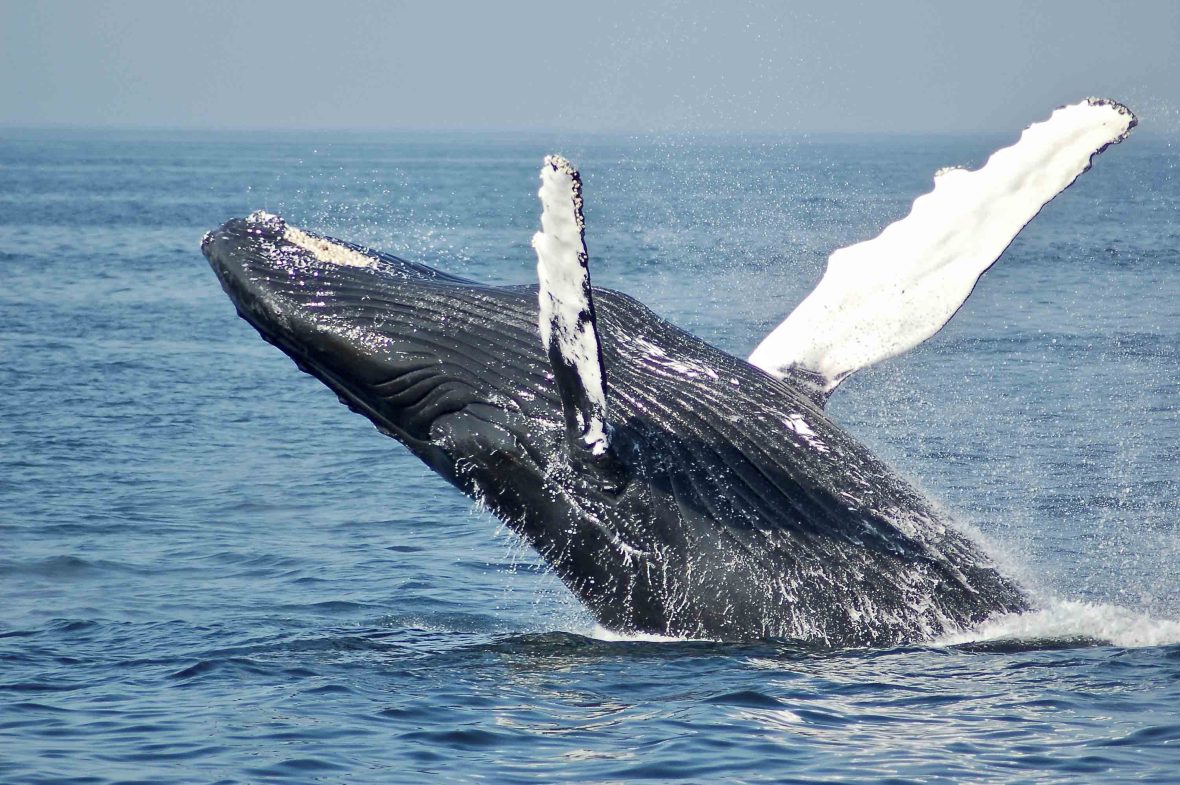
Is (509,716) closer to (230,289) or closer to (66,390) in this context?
(230,289)

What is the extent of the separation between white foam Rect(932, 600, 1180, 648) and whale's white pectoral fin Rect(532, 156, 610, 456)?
2.39 meters

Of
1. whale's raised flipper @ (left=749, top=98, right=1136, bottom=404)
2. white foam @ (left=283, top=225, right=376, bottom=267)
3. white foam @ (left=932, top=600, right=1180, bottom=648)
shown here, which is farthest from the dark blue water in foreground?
white foam @ (left=283, top=225, right=376, bottom=267)

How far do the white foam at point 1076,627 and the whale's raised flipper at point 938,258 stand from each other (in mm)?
1370

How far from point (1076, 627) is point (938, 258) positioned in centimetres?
201

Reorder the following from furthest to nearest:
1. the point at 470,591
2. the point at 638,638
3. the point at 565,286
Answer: the point at 470,591 < the point at 638,638 < the point at 565,286

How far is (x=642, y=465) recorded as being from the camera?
288 inches

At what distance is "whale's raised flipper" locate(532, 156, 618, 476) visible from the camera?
21.4ft

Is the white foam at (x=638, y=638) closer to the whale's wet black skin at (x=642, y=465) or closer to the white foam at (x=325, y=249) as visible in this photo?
the whale's wet black skin at (x=642, y=465)

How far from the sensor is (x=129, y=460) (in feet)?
52.9

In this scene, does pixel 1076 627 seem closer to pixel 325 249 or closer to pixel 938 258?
pixel 938 258

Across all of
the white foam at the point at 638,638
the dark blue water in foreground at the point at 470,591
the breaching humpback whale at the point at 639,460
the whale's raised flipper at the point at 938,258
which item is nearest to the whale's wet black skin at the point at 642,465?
the breaching humpback whale at the point at 639,460

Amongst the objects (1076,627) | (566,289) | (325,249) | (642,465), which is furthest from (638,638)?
(325,249)

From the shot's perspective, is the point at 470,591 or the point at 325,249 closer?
the point at 325,249

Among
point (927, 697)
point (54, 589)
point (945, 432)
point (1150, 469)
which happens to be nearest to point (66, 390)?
point (54, 589)
